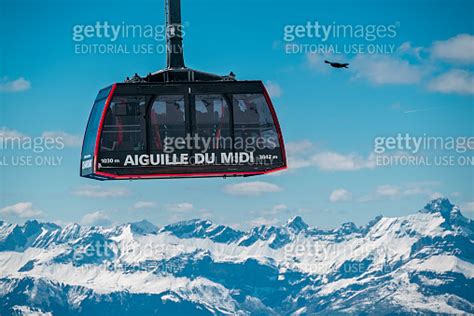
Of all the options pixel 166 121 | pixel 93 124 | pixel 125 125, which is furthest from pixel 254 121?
pixel 93 124

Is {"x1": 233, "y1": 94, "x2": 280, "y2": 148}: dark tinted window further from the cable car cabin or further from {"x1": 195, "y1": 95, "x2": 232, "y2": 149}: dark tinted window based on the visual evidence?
{"x1": 195, "y1": 95, "x2": 232, "y2": 149}: dark tinted window

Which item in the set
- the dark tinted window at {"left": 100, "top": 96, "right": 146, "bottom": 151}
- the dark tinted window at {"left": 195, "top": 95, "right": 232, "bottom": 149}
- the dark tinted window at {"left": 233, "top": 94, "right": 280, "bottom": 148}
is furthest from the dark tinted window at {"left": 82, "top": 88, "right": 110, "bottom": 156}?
the dark tinted window at {"left": 233, "top": 94, "right": 280, "bottom": 148}

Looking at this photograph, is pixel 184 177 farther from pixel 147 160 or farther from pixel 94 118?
pixel 94 118

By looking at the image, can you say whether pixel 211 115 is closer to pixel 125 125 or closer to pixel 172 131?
pixel 172 131

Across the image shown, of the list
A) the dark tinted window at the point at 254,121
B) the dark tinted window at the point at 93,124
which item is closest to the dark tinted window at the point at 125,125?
the dark tinted window at the point at 93,124

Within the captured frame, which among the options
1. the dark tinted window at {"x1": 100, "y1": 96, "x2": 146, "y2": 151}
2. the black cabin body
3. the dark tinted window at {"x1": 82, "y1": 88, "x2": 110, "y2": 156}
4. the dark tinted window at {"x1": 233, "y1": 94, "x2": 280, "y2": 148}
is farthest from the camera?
the dark tinted window at {"x1": 233, "y1": 94, "x2": 280, "y2": 148}

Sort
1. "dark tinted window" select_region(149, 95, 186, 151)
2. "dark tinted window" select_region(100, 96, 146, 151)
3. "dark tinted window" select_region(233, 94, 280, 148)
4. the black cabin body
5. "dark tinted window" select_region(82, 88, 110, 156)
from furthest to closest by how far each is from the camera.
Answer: "dark tinted window" select_region(233, 94, 280, 148) < "dark tinted window" select_region(82, 88, 110, 156) < "dark tinted window" select_region(100, 96, 146, 151) < "dark tinted window" select_region(149, 95, 186, 151) < the black cabin body

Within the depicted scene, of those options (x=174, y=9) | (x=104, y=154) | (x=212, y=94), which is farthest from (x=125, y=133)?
(x=174, y=9)

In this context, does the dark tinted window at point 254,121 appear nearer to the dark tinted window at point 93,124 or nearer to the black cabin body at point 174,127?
the black cabin body at point 174,127
